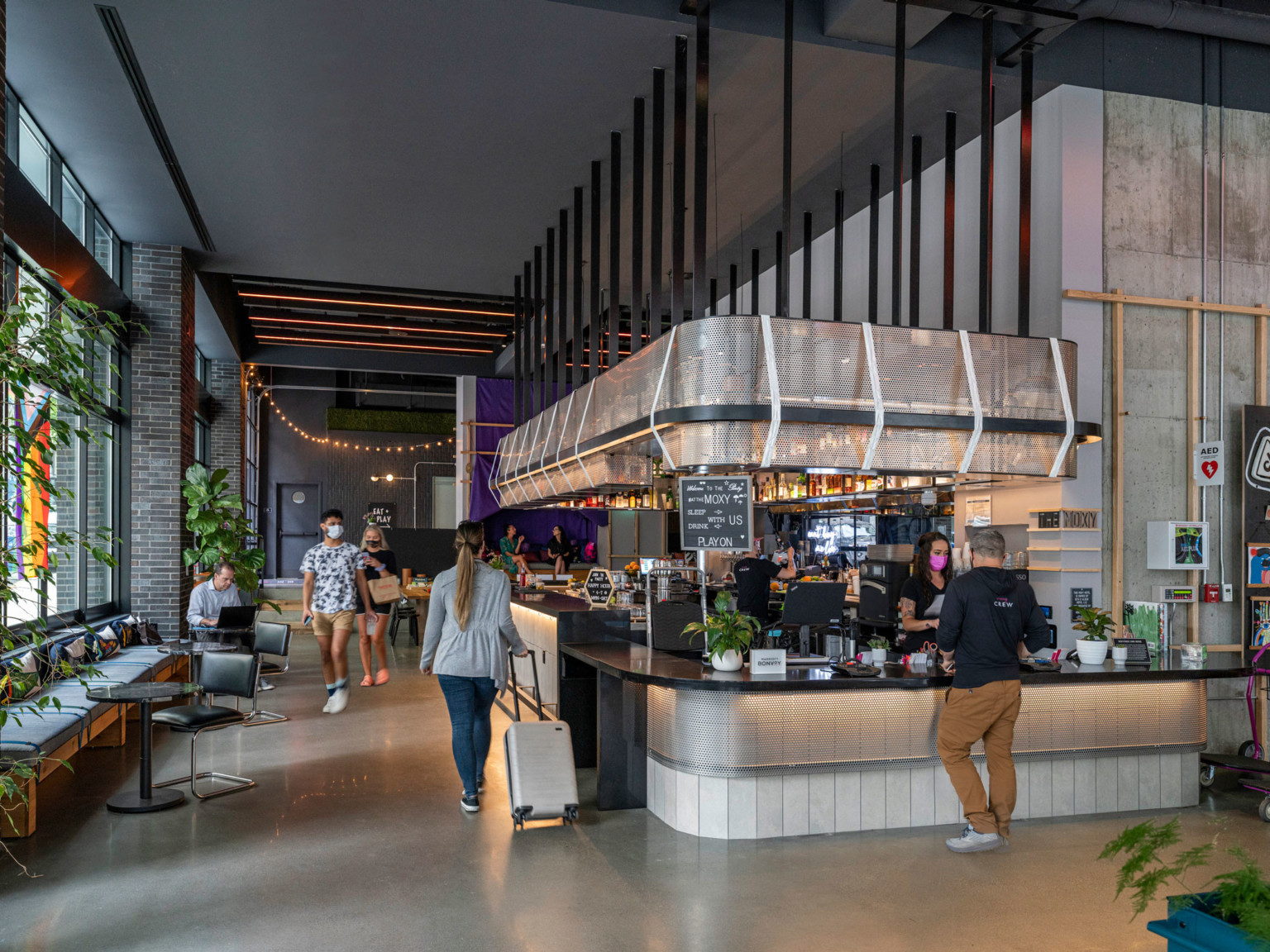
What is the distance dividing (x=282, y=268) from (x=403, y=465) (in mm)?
10268

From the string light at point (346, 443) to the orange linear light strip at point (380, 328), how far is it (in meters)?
5.77

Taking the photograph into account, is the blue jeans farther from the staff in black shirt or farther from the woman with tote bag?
the woman with tote bag

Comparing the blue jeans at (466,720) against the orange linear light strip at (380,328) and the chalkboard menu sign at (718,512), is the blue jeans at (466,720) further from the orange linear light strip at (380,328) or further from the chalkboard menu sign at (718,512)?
the orange linear light strip at (380,328)

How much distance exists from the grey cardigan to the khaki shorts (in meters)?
2.73

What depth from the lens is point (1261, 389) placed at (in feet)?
23.2

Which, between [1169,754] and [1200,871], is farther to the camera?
[1169,754]

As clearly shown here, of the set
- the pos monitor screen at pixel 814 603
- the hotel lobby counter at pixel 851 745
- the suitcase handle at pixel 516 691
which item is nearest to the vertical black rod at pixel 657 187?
the pos monitor screen at pixel 814 603

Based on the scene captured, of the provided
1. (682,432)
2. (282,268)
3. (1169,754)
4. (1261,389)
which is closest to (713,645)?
(682,432)

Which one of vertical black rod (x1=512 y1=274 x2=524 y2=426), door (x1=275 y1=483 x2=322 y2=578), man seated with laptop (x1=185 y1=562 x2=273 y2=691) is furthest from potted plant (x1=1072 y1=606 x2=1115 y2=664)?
door (x1=275 y1=483 x2=322 y2=578)

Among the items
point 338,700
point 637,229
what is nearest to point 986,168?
point 637,229

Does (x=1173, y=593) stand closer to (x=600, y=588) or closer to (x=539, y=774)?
(x=600, y=588)

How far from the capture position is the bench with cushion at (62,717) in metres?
4.83

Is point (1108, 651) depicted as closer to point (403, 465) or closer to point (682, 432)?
point (682, 432)

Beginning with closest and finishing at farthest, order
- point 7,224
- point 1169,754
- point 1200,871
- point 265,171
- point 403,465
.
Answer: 1. point 1200,871
2. point 1169,754
3. point 7,224
4. point 265,171
5. point 403,465
